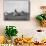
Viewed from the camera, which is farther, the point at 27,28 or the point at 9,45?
the point at 27,28

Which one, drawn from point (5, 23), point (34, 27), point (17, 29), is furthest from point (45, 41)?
point (5, 23)

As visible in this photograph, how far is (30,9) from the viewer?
2.75 meters

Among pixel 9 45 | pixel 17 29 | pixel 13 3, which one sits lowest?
pixel 9 45

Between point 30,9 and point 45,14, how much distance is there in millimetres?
253

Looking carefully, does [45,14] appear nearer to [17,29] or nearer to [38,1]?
[38,1]

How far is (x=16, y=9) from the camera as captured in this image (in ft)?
9.02

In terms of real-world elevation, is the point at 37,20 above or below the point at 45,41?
above

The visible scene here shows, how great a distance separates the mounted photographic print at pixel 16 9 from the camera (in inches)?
108

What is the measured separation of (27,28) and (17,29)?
16 centimetres

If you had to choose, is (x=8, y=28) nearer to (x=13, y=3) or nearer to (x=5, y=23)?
(x=5, y=23)

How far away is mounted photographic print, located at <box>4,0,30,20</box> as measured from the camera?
275 centimetres

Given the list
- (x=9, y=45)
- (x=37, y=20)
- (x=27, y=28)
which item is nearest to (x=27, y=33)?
(x=27, y=28)

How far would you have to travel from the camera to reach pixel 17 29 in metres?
2.77

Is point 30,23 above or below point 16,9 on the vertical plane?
below
